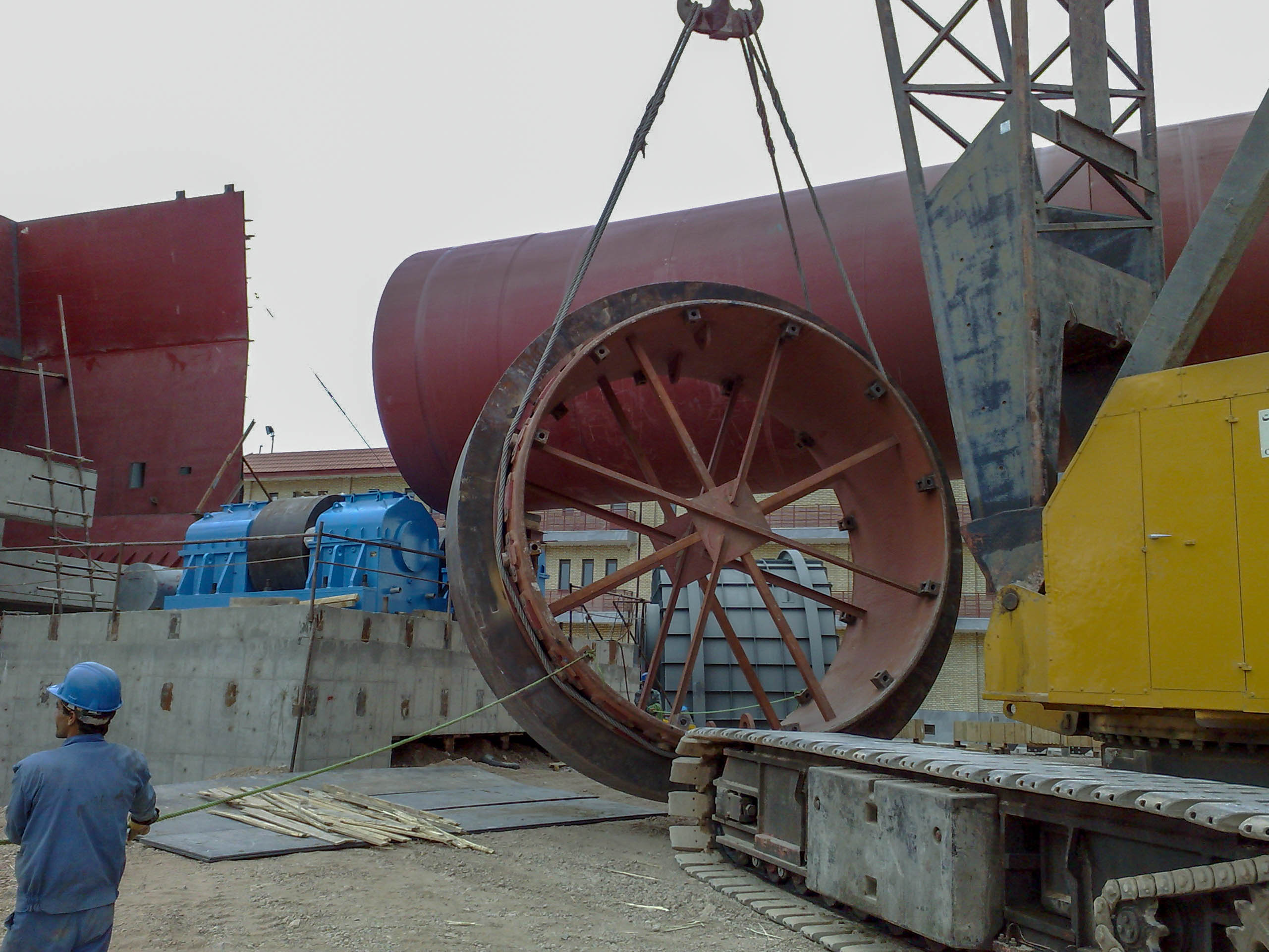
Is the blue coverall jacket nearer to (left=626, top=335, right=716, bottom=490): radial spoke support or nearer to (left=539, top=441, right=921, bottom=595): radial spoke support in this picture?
(left=539, top=441, right=921, bottom=595): radial spoke support

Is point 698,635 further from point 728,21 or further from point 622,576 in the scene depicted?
point 728,21

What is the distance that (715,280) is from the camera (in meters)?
10.1

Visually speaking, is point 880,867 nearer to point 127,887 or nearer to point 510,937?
point 510,937

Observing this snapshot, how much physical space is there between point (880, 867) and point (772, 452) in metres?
5.88

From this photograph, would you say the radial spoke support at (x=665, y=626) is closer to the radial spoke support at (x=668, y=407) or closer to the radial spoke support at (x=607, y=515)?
the radial spoke support at (x=607, y=515)

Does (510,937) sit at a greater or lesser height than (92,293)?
lesser

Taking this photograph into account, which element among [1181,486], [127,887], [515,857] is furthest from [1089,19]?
[127,887]

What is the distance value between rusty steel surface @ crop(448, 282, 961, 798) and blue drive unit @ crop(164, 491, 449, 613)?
3157mm

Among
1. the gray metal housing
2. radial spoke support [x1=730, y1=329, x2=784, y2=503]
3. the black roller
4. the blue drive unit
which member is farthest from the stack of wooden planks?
the gray metal housing

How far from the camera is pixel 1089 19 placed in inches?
266

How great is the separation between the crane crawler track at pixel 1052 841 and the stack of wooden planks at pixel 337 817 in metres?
1.72

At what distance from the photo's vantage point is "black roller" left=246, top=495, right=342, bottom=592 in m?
12.9

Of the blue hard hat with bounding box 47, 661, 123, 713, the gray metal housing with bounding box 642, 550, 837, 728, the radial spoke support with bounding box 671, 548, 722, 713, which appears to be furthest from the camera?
the gray metal housing with bounding box 642, 550, 837, 728

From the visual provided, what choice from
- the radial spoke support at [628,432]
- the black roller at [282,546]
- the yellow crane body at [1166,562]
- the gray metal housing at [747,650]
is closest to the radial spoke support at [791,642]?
the radial spoke support at [628,432]
